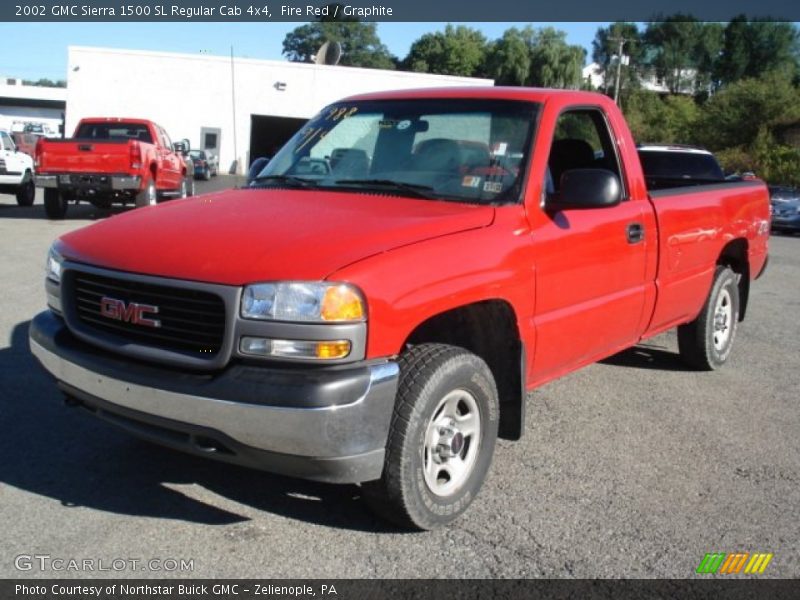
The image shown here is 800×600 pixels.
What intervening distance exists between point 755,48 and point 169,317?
91.7 meters

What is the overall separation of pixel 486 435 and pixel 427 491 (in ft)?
1.46

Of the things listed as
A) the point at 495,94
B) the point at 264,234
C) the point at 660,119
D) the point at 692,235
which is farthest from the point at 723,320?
the point at 660,119

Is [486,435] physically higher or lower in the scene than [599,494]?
higher

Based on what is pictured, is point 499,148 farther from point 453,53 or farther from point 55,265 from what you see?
point 453,53

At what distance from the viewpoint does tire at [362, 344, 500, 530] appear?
3113mm

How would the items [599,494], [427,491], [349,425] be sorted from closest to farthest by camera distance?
1. [349,425]
2. [427,491]
3. [599,494]

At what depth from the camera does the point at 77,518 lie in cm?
340

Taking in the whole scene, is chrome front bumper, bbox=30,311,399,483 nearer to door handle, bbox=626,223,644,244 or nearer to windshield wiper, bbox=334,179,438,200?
windshield wiper, bbox=334,179,438,200

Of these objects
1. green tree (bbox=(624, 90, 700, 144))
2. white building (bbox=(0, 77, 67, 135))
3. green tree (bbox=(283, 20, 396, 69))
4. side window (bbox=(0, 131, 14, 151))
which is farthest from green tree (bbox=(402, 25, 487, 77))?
side window (bbox=(0, 131, 14, 151))

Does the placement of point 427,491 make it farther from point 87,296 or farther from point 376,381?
point 87,296

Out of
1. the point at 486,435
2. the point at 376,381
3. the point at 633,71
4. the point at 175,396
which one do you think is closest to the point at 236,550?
the point at 175,396

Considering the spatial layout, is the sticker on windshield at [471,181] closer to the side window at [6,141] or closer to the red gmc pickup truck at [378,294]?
the red gmc pickup truck at [378,294]
